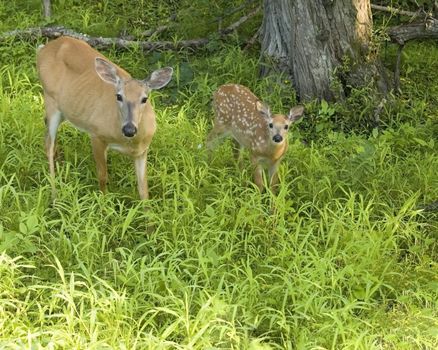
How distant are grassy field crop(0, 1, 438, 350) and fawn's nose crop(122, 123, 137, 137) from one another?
0.53m

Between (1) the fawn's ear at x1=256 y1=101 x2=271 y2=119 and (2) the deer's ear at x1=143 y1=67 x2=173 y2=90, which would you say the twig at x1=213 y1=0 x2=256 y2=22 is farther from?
(2) the deer's ear at x1=143 y1=67 x2=173 y2=90

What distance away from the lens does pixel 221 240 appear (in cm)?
454

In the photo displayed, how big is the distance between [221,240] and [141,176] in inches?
38.3

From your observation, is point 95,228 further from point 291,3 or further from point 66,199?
point 291,3

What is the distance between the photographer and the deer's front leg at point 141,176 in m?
5.16

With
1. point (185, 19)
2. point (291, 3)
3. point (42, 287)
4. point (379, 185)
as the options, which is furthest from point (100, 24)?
point (42, 287)

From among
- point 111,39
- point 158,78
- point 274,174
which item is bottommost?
point 274,174

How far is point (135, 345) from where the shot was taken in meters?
3.43

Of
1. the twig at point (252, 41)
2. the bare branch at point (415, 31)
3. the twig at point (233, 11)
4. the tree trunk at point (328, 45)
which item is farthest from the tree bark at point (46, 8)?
the bare branch at point (415, 31)

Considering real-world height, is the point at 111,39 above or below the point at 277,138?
below

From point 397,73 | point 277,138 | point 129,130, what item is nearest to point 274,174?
point 277,138

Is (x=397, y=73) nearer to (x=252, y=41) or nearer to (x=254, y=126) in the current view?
(x=252, y=41)

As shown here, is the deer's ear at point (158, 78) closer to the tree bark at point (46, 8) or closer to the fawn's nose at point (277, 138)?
the fawn's nose at point (277, 138)

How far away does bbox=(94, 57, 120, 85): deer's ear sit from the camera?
4.97 metres
